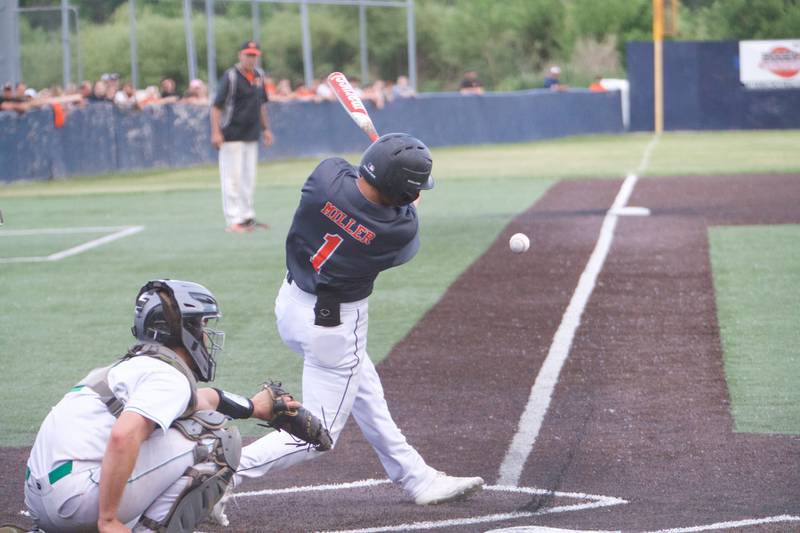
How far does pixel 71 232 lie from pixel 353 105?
9905mm

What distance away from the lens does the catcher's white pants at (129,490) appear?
14.8 feet

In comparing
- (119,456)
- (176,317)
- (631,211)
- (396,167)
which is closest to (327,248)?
(396,167)

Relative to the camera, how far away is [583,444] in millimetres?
6793

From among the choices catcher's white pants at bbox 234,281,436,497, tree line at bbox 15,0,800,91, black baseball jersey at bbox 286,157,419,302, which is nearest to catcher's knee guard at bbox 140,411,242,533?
catcher's white pants at bbox 234,281,436,497

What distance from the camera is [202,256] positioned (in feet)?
44.9

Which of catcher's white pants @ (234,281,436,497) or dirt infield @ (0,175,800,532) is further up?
catcher's white pants @ (234,281,436,497)

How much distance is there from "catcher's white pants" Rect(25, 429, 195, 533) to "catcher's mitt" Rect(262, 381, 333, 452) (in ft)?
1.51

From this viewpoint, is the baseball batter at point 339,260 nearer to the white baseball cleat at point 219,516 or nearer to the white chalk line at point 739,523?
the white baseball cleat at point 219,516

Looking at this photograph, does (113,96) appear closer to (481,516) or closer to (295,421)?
(481,516)

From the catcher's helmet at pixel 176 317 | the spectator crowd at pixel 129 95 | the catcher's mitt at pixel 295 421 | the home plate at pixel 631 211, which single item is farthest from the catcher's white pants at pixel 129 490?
the spectator crowd at pixel 129 95

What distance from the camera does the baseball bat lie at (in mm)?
6848

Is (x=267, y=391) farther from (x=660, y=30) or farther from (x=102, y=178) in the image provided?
(x=660, y=30)

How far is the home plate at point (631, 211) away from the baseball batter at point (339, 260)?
11430mm

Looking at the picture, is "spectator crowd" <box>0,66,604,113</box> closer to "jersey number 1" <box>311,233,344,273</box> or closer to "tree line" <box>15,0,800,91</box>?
"tree line" <box>15,0,800,91</box>
